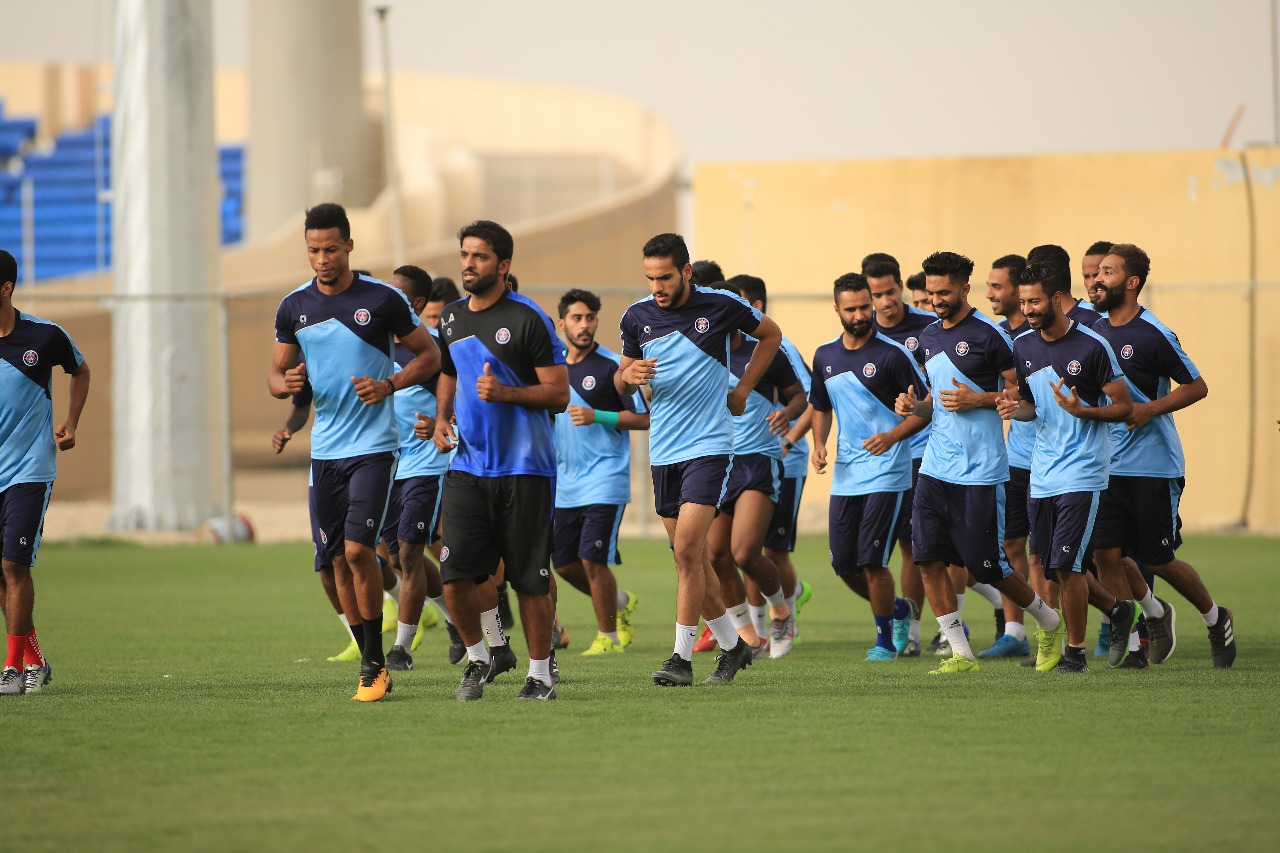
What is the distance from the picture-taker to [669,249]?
845cm

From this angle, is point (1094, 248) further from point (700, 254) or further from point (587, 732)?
point (700, 254)

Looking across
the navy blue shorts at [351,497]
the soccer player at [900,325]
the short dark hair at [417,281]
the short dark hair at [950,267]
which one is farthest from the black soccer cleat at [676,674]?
the short dark hair at [417,281]

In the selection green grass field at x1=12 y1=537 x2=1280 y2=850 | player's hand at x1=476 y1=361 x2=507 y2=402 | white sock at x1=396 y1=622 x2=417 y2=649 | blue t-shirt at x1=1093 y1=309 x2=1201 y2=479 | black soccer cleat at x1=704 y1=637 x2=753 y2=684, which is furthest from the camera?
white sock at x1=396 y1=622 x2=417 y2=649

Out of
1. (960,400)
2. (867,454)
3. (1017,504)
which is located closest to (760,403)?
(867,454)

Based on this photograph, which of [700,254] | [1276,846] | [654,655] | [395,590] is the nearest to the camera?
[1276,846]

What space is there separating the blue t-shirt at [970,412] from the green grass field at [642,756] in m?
1.18

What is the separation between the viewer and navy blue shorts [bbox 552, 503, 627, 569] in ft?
33.7

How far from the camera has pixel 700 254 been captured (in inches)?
953

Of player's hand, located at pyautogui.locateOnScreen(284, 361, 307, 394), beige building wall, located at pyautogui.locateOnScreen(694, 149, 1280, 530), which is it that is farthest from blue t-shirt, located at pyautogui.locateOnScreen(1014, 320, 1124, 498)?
beige building wall, located at pyautogui.locateOnScreen(694, 149, 1280, 530)

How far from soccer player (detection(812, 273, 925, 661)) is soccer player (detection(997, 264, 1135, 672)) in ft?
4.04

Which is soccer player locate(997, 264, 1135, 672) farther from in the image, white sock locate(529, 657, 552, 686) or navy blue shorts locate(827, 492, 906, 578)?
white sock locate(529, 657, 552, 686)

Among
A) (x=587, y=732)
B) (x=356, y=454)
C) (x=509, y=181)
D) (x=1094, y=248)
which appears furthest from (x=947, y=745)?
(x=509, y=181)

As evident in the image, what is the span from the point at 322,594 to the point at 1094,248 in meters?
7.78

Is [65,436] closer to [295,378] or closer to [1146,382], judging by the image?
[295,378]
